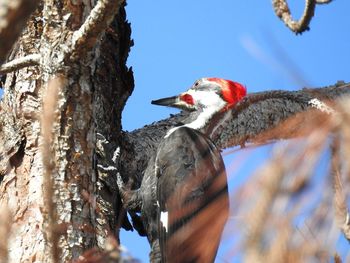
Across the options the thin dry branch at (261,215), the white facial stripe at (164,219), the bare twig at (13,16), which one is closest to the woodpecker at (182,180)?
the white facial stripe at (164,219)

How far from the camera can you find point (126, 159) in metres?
3.30

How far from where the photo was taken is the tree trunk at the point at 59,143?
2180 mm

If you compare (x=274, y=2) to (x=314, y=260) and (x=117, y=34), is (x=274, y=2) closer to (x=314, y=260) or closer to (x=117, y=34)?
(x=314, y=260)

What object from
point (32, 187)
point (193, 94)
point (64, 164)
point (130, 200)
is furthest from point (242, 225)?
point (193, 94)

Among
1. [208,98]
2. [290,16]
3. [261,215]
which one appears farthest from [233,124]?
[261,215]

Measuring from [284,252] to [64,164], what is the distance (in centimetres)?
137

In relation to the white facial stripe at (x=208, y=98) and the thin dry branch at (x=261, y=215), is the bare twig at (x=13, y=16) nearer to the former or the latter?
the thin dry branch at (x=261, y=215)

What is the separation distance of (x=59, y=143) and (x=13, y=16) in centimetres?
133

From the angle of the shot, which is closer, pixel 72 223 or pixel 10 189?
pixel 72 223

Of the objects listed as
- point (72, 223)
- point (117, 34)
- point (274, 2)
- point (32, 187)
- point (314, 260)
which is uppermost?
point (117, 34)

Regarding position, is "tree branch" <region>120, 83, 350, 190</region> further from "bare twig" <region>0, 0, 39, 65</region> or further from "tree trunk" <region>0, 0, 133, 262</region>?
"bare twig" <region>0, 0, 39, 65</region>

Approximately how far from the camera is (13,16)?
0.87 m

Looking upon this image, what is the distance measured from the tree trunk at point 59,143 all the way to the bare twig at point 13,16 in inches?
36.8

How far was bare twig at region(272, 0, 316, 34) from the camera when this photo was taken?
1621 mm
